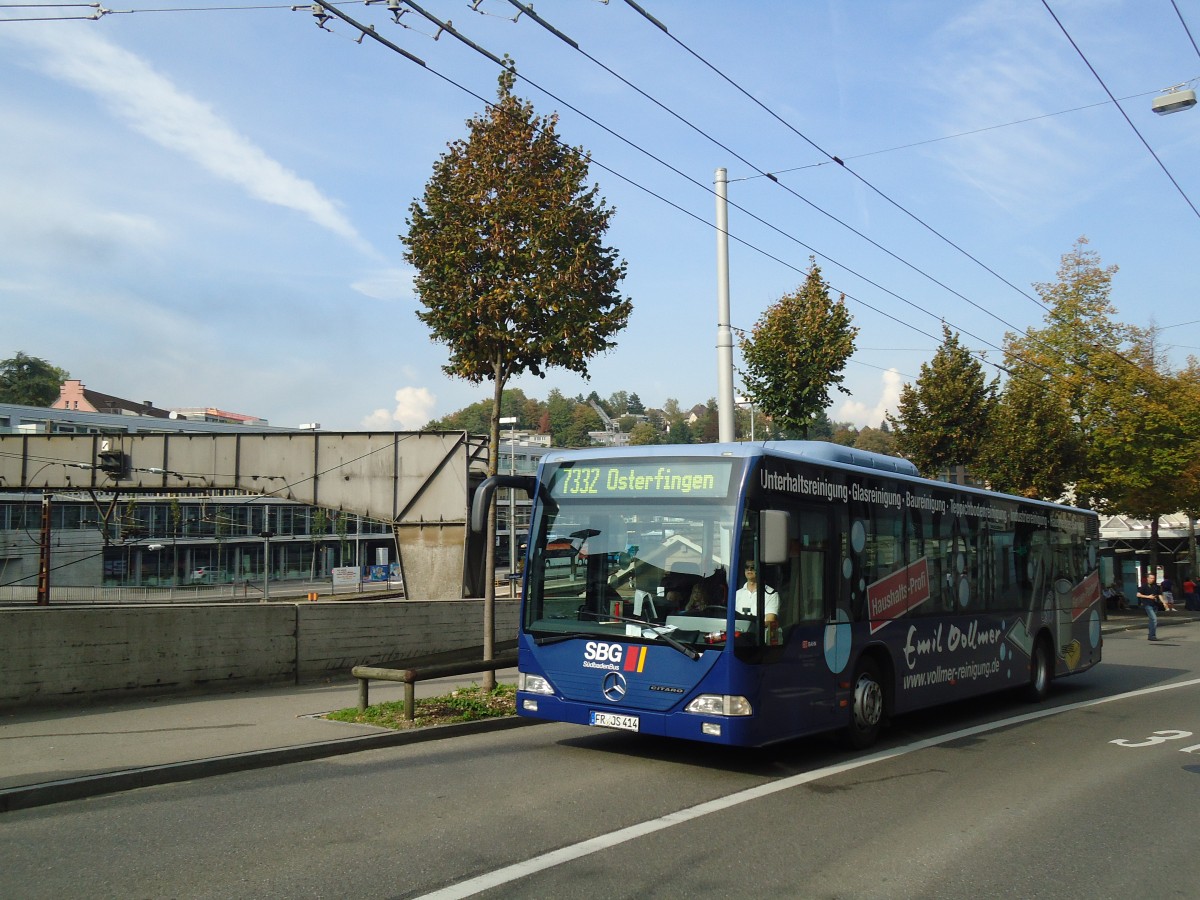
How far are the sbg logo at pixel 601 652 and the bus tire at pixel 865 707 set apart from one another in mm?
2680

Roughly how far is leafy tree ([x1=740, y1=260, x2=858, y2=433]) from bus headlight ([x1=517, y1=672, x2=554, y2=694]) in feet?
39.0

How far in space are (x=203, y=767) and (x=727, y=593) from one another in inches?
184

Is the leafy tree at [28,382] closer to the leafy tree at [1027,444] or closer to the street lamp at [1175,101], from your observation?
the leafy tree at [1027,444]

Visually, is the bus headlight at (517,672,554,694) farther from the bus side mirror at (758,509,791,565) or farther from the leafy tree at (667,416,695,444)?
the leafy tree at (667,416,695,444)

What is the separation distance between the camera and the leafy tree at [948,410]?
33.1 metres

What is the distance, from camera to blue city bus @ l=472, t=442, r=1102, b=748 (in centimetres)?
868

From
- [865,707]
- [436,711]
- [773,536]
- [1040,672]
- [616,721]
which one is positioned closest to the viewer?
[773,536]

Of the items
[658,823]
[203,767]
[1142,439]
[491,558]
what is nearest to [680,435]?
[1142,439]

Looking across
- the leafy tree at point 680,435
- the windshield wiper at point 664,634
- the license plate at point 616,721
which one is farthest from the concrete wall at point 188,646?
the leafy tree at point 680,435

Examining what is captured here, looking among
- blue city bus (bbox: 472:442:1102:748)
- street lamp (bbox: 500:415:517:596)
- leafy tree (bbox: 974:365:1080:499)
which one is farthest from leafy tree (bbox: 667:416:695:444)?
blue city bus (bbox: 472:442:1102:748)

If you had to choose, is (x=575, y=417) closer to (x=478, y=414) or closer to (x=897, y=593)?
(x=478, y=414)

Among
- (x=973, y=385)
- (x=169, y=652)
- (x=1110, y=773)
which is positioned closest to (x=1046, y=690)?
(x=1110, y=773)

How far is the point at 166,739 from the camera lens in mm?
9703

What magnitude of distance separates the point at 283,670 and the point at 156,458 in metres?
20.0
